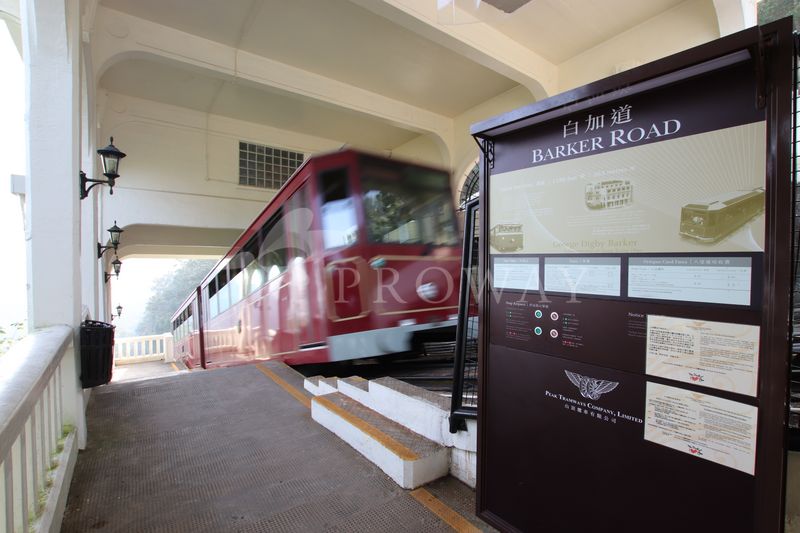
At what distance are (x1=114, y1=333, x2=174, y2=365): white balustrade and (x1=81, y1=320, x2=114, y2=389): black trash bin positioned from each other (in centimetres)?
1500

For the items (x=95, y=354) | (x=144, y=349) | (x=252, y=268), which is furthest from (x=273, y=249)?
(x=144, y=349)

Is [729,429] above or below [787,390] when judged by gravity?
below

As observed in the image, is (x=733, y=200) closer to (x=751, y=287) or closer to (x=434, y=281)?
(x=751, y=287)

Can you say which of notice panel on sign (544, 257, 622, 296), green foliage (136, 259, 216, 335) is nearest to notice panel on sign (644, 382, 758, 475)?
notice panel on sign (544, 257, 622, 296)

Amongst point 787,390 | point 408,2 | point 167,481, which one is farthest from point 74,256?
point 408,2

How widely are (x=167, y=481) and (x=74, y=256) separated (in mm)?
1584

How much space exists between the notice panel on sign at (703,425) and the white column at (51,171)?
3.28 metres

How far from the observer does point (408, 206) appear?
4.26m

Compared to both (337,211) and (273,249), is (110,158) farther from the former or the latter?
(337,211)

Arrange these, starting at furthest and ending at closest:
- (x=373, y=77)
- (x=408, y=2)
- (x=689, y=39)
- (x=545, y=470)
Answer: (x=373, y=77) < (x=689, y=39) < (x=408, y=2) < (x=545, y=470)

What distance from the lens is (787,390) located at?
1080mm

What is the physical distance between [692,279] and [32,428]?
2.65 meters

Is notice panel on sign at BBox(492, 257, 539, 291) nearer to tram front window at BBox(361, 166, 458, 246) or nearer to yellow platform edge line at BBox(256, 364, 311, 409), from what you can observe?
tram front window at BBox(361, 166, 458, 246)

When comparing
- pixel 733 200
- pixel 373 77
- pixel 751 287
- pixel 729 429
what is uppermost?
pixel 373 77
